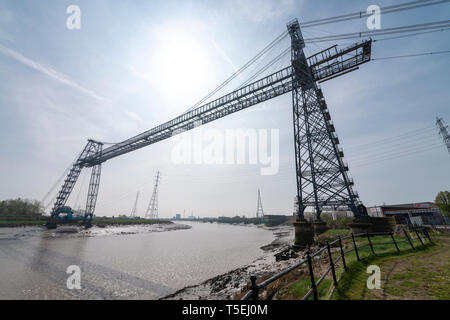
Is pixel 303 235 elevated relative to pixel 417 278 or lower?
lower

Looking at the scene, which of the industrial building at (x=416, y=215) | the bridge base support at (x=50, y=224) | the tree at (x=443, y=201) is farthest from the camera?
the bridge base support at (x=50, y=224)

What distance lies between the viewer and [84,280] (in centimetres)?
910

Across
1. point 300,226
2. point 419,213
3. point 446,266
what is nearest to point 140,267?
point 300,226

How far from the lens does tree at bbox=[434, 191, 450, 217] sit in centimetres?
2281

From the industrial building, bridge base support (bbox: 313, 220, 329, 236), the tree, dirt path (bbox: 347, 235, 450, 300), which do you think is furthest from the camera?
the industrial building

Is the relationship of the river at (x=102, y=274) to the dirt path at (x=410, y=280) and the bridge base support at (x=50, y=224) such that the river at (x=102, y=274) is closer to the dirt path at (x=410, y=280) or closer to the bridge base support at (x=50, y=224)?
the dirt path at (x=410, y=280)

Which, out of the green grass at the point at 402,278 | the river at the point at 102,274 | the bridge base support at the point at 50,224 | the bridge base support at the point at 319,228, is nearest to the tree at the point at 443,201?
the bridge base support at the point at 319,228

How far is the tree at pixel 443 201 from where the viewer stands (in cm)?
2281

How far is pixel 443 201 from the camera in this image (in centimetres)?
2545

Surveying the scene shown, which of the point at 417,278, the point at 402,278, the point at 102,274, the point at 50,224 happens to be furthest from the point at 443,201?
the point at 50,224

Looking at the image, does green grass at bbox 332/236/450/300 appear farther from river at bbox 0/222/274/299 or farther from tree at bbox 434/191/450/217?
tree at bbox 434/191/450/217

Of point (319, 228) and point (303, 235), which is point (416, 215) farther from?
point (303, 235)

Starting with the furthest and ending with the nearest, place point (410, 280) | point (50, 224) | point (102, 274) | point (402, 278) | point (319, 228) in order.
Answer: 1. point (50, 224)
2. point (319, 228)
3. point (102, 274)
4. point (402, 278)
5. point (410, 280)

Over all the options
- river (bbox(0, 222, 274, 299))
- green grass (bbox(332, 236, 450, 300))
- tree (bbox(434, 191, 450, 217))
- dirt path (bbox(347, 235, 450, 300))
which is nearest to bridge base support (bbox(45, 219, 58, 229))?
river (bbox(0, 222, 274, 299))
